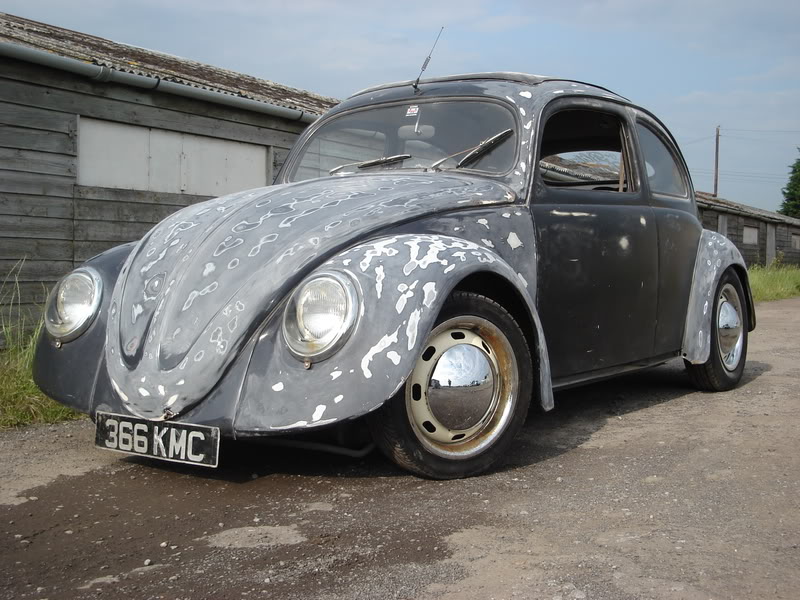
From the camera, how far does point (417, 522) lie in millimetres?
2766

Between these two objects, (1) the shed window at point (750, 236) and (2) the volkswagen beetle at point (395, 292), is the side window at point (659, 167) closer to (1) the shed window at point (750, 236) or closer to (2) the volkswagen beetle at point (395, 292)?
(2) the volkswagen beetle at point (395, 292)

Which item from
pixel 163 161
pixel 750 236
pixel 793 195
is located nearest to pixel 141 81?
pixel 163 161

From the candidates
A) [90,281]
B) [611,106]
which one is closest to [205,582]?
[90,281]

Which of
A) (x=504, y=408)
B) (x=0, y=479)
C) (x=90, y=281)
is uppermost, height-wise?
(x=90, y=281)

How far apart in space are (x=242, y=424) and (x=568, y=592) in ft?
4.12

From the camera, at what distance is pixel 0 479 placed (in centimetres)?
342

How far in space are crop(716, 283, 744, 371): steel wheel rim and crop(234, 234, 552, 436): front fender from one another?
2825 millimetres

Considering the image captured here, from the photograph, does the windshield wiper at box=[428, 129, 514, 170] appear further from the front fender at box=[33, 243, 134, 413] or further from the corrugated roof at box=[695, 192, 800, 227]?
the corrugated roof at box=[695, 192, 800, 227]

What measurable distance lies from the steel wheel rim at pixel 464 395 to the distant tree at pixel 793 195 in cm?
5980

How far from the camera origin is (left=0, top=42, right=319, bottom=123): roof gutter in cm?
777

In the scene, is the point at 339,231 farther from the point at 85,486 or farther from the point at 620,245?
the point at 620,245

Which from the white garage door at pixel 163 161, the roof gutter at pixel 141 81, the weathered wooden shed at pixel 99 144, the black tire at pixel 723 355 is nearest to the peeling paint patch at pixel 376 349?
the black tire at pixel 723 355

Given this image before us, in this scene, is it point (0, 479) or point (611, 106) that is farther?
point (611, 106)

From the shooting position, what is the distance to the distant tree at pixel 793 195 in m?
57.1
